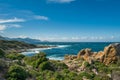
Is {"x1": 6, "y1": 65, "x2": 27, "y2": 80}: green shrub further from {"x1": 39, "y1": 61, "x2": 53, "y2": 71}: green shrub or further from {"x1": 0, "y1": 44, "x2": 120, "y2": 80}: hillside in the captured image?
{"x1": 39, "y1": 61, "x2": 53, "y2": 71}: green shrub

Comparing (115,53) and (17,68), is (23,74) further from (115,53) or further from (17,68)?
(115,53)

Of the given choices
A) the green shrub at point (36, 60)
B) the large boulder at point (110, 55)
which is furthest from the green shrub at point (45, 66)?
the large boulder at point (110, 55)

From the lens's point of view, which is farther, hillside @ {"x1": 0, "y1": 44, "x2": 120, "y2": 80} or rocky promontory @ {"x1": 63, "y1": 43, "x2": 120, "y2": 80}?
rocky promontory @ {"x1": 63, "y1": 43, "x2": 120, "y2": 80}

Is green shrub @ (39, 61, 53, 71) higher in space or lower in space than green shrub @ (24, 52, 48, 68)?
lower

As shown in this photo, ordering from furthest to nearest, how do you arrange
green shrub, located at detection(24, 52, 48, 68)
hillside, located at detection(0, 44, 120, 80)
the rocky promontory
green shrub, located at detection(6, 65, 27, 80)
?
1. the rocky promontory
2. green shrub, located at detection(24, 52, 48, 68)
3. hillside, located at detection(0, 44, 120, 80)
4. green shrub, located at detection(6, 65, 27, 80)

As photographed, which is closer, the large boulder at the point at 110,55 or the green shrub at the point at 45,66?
the green shrub at the point at 45,66

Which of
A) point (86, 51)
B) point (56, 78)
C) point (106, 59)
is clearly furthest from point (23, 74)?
point (86, 51)

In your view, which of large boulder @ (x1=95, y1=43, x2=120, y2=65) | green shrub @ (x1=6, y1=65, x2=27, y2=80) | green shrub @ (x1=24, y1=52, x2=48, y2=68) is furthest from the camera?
large boulder @ (x1=95, y1=43, x2=120, y2=65)

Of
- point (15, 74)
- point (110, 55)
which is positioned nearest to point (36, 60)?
point (15, 74)

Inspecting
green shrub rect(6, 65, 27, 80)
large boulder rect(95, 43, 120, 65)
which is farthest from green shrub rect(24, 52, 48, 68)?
large boulder rect(95, 43, 120, 65)

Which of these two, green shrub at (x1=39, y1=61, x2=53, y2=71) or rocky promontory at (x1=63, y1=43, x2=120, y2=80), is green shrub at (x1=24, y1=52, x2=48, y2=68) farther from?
rocky promontory at (x1=63, y1=43, x2=120, y2=80)

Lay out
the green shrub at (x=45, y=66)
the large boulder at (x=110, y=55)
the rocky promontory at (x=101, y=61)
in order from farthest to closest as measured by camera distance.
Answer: the large boulder at (x=110, y=55)
the rocky promontory at (x=101, y=61)
the green shrub at (x=45, y=66)

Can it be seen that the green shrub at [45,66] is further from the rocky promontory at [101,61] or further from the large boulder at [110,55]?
the large boulder at [110,55]

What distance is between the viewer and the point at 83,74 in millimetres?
31250
